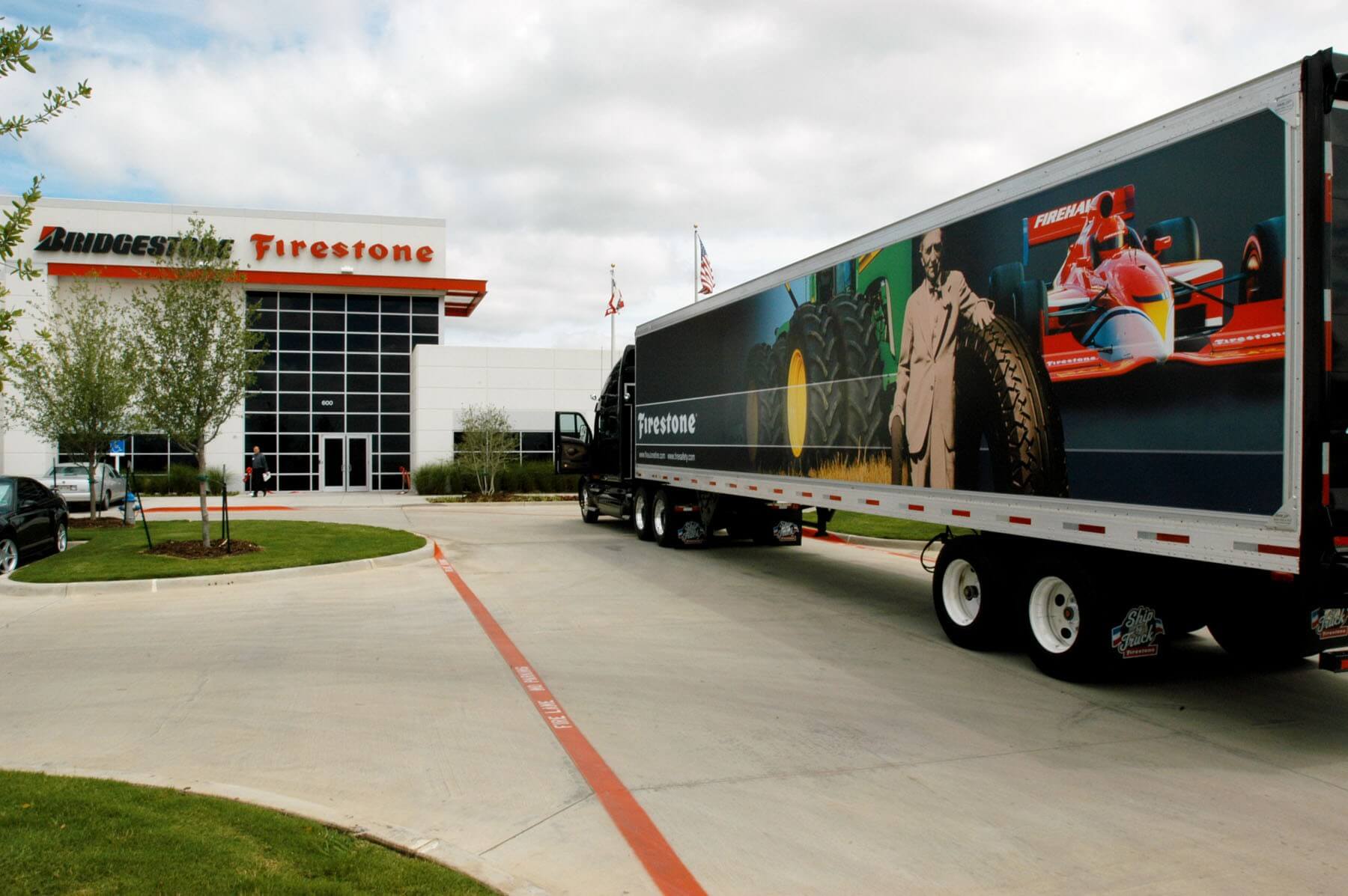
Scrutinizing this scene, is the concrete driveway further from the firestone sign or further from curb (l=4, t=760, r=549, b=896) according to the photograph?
the firestone sign

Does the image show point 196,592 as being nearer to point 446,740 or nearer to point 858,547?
point 446,740

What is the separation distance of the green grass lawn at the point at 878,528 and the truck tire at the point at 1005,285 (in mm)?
8958

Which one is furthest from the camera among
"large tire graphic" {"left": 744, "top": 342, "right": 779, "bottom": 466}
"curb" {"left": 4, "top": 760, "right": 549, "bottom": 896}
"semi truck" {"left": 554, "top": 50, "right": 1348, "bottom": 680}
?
"large tire graphic" {"left": 744, "top": 342, "right": 779, "bottom": 466}

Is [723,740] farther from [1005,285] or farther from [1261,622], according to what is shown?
[1005,285]

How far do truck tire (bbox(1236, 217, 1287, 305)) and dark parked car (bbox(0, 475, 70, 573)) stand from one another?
605 inches

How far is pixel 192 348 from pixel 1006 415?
1212 cm

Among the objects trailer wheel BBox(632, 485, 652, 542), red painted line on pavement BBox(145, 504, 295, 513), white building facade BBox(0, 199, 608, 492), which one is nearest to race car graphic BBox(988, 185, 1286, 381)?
trailer wheel BBox(632, 485, 652, 542)

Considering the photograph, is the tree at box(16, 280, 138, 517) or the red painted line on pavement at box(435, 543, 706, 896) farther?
the tree at box(16, 280, 138, 517)

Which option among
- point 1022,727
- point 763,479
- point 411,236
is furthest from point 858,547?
point 411,236

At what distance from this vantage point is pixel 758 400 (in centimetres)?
1340

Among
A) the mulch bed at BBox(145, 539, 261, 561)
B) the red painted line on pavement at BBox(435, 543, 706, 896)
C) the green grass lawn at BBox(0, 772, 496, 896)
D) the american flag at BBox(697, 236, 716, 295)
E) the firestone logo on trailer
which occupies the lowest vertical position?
the red painted line on pavement at BBox(435, 543, 706, 896)

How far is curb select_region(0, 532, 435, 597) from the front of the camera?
12.4 metres

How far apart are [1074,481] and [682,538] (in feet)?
32.6

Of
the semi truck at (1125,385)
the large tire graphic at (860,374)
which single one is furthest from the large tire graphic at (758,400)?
the large tire graphic at (860,374)
